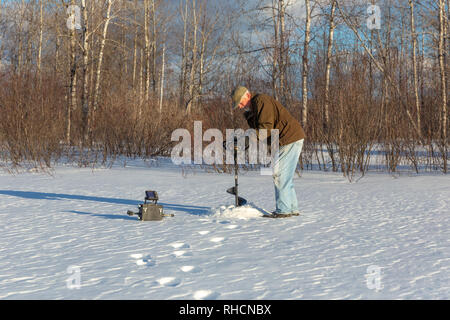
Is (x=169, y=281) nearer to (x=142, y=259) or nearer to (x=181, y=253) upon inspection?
(x=142, y=259)

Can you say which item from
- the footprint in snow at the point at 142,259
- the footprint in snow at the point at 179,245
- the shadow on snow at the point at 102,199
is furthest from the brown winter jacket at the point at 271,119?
the footprint in snow at the point at 142,259

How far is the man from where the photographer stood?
4.53m

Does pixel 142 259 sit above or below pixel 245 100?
below

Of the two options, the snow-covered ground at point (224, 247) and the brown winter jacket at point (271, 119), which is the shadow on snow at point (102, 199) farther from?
the brown winter jacket at point (271, 119)

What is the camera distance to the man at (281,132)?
4527 millimetres

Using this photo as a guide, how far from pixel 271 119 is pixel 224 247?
157 cm

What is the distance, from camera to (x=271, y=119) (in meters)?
4.51

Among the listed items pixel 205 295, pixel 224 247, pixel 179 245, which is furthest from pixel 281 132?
pixel 205 295

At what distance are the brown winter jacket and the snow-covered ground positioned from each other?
3.12ft

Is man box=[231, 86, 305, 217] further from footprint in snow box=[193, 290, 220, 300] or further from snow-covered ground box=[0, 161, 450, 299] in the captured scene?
footprint in snow box=[193, 290, 220, 300]

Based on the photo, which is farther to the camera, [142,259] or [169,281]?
[142,259]

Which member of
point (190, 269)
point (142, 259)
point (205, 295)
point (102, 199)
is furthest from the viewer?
point (102, 199)

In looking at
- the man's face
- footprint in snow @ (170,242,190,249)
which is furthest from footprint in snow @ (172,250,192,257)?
the man's face
